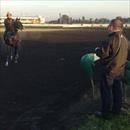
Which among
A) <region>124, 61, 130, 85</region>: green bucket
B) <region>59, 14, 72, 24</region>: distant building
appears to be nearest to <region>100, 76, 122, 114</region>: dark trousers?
<region>124, 61, 130, 85</region>: green bucket

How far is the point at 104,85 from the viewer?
10.2m

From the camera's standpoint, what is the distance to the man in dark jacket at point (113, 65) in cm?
984

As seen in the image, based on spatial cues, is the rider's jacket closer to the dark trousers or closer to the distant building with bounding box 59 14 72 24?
the dark trousers

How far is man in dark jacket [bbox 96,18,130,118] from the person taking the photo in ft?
32.3

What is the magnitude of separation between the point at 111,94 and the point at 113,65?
0.66 metres

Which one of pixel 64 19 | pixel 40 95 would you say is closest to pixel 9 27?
pixel 40 95

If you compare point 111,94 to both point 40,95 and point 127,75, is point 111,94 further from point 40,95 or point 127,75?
point 40,95

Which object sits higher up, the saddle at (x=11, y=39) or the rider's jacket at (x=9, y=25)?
the rider's jacket at (x=9, y=25)

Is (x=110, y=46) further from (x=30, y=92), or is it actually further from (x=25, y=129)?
(x=30, y=92)

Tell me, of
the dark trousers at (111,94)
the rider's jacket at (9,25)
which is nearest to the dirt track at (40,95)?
the dark trousers at (111,94)

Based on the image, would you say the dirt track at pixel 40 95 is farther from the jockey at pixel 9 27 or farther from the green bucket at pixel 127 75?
the jockey at pixel 9 27

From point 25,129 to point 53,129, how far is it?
55 centimetres

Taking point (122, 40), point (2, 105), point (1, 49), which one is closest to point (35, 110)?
point (2, 105)

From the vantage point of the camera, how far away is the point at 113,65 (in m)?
10.0
